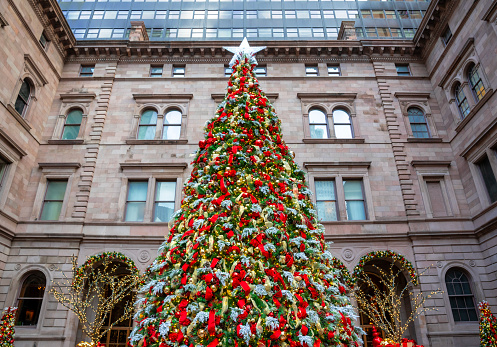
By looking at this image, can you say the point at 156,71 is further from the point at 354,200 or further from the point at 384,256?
the point at 384,256

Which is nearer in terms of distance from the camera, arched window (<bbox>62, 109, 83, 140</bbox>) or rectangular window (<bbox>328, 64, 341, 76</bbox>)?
arched window (<bbox>62, 109, 83, 140</bbox>)

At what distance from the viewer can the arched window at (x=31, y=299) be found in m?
13.4

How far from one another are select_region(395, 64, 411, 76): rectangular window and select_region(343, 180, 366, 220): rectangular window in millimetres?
7860

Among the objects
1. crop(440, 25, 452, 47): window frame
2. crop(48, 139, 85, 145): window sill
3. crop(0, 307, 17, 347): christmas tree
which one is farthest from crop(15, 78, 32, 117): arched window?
crop(440, 25, 452, 47): window frame

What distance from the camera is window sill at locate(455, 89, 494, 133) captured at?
13.7 meters

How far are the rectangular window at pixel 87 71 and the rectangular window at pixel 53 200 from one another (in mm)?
6963

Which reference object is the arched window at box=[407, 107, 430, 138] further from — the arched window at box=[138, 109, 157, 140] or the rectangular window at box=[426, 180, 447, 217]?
the arched window at box=[138, 109, 157, 140]

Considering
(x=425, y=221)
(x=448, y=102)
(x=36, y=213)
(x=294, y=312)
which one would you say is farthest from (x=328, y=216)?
(x=36, y=213)

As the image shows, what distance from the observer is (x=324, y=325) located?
5.03 metres

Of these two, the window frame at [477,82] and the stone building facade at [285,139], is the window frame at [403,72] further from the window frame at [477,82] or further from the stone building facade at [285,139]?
the window frame at [477,82]

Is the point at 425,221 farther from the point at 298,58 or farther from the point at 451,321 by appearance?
the point at 298,58

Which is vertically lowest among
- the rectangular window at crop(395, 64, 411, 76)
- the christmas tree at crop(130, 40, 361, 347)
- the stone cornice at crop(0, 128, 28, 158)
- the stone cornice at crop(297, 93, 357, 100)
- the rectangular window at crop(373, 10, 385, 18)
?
the christmas tree at crop(130, 40, 361, 347)

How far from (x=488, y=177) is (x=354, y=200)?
18.5 feet

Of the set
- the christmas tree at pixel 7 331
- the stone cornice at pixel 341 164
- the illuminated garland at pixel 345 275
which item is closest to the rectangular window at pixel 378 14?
the stone cornice at pixel 341 164
